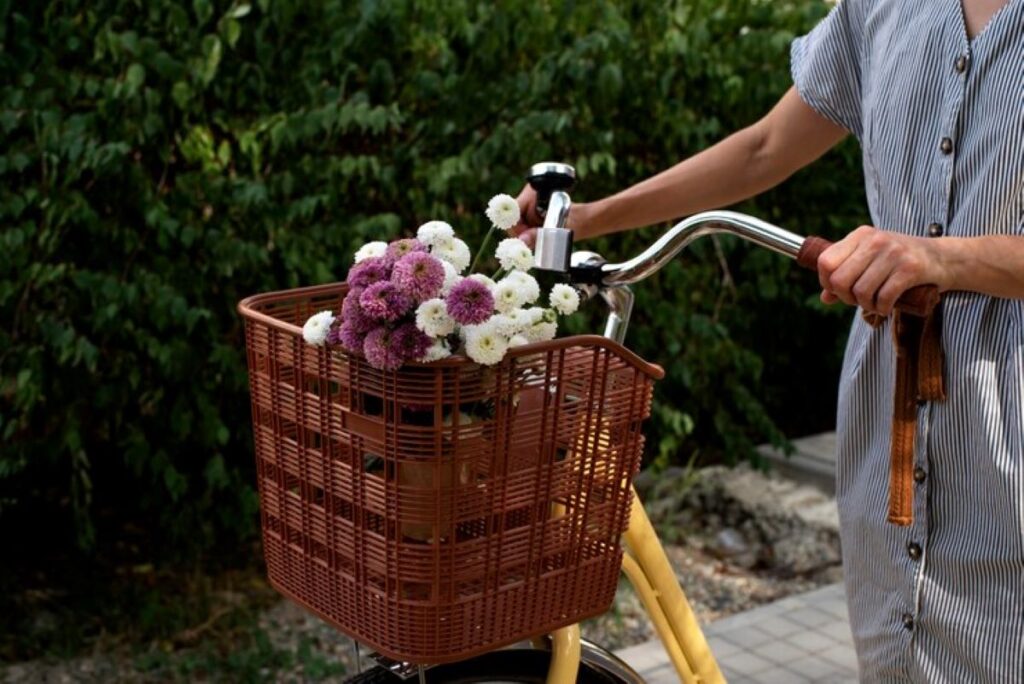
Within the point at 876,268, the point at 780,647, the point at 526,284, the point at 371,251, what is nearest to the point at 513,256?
the point at 526,284

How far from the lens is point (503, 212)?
1858 mm

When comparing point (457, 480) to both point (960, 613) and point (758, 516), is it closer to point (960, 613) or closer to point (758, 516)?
point (960, 613)

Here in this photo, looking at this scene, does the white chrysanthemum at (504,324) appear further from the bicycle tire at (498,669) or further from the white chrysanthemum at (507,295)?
the bicycle tire at (498,669)

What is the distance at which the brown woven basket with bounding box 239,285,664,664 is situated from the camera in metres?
1.68

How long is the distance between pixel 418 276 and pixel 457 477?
0.24 m

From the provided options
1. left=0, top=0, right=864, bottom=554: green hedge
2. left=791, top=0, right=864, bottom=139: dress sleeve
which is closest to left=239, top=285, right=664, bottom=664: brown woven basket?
left=791, top=0, right=864, bottom=139: dress sleeve

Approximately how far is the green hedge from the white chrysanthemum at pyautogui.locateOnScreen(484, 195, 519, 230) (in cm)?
196

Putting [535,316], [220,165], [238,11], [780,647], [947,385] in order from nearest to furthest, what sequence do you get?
1. [535,316]
2. [947,385]
3. [238,11]
4. [220,165]
5. [780,647]

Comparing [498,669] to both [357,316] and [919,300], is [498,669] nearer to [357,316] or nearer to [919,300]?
[357,316]

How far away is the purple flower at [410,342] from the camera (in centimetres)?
162

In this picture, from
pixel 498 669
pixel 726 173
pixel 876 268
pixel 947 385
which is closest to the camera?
pixel 876 268

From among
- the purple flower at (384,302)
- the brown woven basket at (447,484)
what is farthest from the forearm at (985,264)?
the purple flower at (384,302)

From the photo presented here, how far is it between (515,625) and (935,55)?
3.26 ft

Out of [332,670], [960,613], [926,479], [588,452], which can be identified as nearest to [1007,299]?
[926,479]
